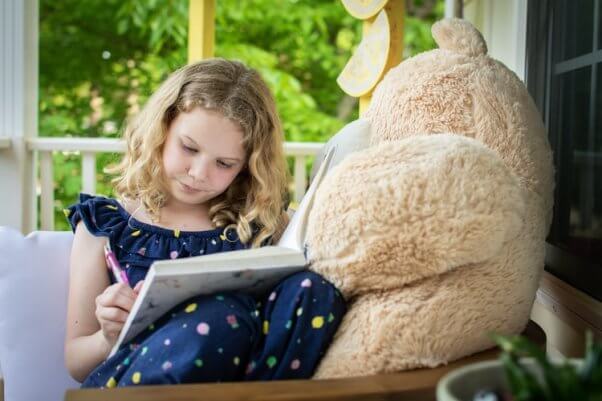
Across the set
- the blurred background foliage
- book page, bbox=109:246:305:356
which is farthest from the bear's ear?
the blurred background foliage

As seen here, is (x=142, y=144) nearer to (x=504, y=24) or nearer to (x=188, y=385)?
(x=188, y=385)

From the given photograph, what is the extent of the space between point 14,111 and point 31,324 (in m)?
1.54

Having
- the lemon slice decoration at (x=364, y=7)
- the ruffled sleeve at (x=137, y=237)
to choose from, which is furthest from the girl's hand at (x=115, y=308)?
the lemon slice decoration at (x=364, y=7)

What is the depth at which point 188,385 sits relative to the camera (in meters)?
0.96

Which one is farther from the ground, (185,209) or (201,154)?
(201,154)

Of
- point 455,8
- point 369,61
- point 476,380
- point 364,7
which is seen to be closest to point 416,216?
point 476,380

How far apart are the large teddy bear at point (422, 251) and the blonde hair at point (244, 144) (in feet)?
1.30

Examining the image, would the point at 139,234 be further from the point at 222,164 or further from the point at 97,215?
the point at 222,164

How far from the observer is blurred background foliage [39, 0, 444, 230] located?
19.0 feet

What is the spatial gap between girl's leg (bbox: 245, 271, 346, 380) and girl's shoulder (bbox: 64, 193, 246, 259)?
487 millimetres

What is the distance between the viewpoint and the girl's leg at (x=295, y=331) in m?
1.09

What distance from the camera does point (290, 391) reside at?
0.95 m

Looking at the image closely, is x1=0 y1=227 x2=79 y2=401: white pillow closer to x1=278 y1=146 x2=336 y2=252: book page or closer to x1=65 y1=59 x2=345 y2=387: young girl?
x1=65 y1=59 x2=345 y2=387: young girl

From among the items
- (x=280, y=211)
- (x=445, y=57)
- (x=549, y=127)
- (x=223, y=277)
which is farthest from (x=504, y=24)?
(x=223, y=277)
